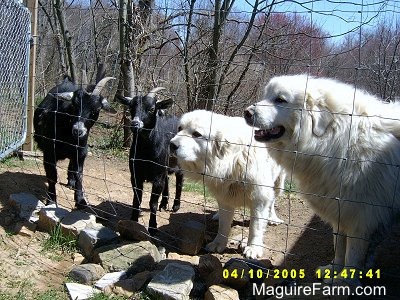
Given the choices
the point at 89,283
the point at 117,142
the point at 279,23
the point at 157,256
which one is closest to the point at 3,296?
the point at 89,283

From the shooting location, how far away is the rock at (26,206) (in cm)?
465

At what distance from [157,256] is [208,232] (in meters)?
1.25

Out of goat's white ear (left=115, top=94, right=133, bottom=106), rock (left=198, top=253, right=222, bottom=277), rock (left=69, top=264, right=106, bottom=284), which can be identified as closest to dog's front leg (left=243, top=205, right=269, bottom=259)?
rock (left=198, top=253, right=222, bottom=277)

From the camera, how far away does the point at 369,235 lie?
322 cm

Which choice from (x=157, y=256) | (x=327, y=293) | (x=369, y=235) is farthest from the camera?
(x=157, y=256)

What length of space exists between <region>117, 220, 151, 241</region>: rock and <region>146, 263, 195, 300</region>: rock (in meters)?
0.69

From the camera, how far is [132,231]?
427cm

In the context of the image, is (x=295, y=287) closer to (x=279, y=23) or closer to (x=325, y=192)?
(x=325, y=192)

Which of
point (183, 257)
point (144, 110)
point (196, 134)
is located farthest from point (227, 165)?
point (144, 110)

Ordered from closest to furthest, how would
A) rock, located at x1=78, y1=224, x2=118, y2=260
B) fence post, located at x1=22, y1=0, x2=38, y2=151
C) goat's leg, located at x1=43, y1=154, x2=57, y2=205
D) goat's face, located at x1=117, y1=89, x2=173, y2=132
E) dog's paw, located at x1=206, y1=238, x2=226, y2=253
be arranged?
rock, located at x1=78, y1=224, x2=118, y2=260
dog's paw, located at x1=206, y1=238, x2=226, y2=253
goat's face, located at x1=117, y1=89, x2=173, y2=132
goat's leg, located at x1=43, y1=154, x2=57, y2=205
fence post, located at x1=22, y1=0, x2=38, y2=151

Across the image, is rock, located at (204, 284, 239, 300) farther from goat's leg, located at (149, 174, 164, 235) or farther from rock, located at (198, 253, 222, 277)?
goat's leg, located at (149, 174, 164, 235)

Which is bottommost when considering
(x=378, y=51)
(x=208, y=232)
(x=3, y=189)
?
(x=208, y=232)

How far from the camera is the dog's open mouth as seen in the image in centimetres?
344

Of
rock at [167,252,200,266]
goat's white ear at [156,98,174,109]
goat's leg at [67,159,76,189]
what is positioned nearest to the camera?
rock at [167,252,200,266]
